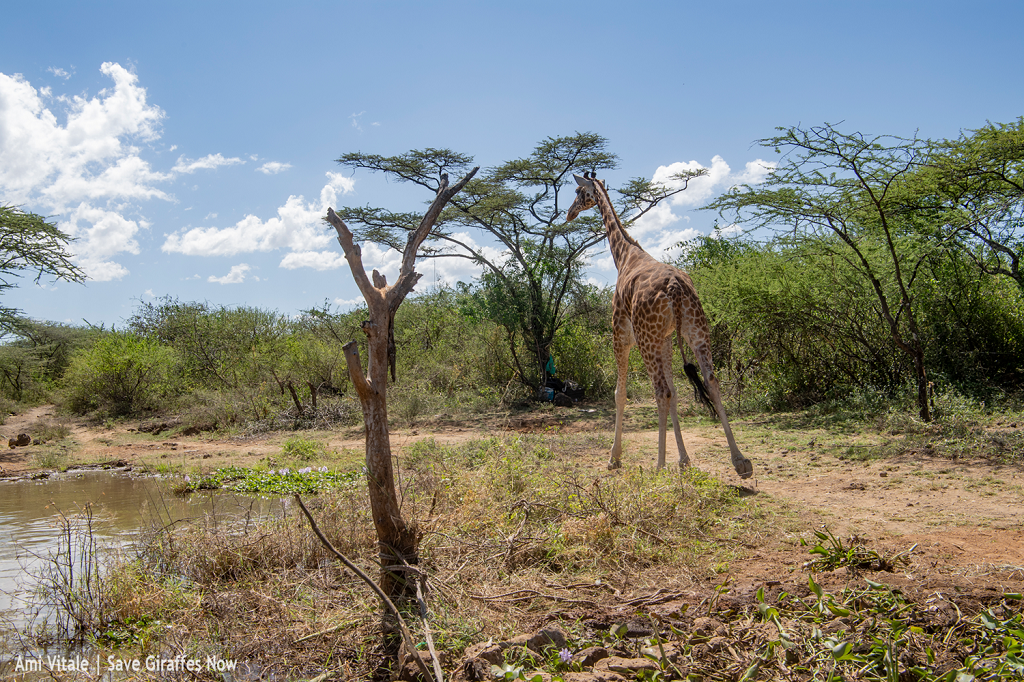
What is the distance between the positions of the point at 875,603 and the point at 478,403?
10971 millimetres

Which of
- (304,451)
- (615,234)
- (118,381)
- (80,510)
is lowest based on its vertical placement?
(80,510)

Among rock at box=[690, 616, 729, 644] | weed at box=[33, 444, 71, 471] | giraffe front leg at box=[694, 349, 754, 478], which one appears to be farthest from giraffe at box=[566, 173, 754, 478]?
weed at box=[33, 444, 71, 471]

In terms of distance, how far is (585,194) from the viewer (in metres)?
8.83

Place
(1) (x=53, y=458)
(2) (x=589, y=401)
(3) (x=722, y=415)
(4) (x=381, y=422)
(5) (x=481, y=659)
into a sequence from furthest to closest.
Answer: (2) (x=589, y=401)
(1) (x=53, y=458)
(3) (x=722, y=415)
(4) (x=381, y=422)
(5) (x=481, y=659)

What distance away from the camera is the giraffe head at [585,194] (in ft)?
28.5

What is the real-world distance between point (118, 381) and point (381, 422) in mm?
15653

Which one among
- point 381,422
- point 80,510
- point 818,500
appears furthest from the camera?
point 80,510

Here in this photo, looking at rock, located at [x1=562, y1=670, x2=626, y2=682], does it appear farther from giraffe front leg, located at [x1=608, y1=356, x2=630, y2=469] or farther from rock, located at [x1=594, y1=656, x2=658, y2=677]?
giraffe front leg, located at [x1=608, y1=356, x2=630, y2=469]

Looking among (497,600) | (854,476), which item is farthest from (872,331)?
(497,600)

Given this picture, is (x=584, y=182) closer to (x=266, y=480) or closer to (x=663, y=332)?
(x=663, y=332)

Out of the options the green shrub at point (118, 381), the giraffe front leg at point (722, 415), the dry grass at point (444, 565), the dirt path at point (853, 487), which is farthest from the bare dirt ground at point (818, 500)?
the green shrub at point (118, 381)

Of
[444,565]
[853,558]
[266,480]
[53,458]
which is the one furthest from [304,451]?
[853,558]

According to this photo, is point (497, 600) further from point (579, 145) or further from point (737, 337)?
point (579, 145)

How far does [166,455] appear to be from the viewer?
10.3 meters
